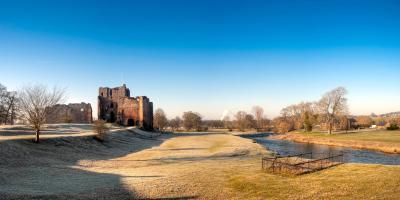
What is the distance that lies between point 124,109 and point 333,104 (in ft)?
221

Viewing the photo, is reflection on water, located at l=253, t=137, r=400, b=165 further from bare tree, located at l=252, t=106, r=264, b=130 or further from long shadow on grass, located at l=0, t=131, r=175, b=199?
bare tree, located at l=252, t=106, r=264, b=130

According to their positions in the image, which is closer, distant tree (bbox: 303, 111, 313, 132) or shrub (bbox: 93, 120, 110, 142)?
shrub (bbox: 93, 120, 110, 142)

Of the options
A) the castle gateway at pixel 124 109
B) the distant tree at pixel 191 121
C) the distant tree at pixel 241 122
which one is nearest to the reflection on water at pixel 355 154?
the castle gateway at pixel 124 109

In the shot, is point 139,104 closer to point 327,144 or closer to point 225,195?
point 327,144

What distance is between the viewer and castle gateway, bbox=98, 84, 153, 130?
10081 cm

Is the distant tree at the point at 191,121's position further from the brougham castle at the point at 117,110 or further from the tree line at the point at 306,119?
the brougham castle at the point at 117,110

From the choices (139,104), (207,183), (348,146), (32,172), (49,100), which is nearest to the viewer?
(207,183)

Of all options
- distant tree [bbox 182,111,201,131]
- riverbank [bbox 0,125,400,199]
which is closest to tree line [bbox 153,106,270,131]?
distant tree [bbox 182,111,201,131]

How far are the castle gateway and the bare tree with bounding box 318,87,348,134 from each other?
Answer: 5667 centimetres

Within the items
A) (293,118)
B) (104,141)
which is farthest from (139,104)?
(293,118)

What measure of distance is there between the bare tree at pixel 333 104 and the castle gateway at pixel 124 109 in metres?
56.7

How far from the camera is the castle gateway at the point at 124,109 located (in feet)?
331

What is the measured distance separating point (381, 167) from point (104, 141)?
38.9m

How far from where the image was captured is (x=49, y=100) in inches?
1487
